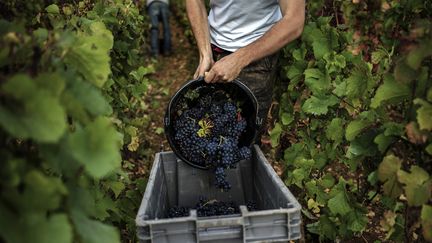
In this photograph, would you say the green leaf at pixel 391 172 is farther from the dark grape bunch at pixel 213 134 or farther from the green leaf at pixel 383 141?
the dark grape bunch at pixel 213 134

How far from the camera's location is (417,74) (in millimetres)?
1604

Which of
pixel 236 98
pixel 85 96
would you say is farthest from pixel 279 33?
pixel 85 96

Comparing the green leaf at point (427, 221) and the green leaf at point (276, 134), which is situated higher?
the green leaf at point (427, 221)

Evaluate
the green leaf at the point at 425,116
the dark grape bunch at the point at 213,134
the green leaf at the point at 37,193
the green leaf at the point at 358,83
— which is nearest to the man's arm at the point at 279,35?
the dark grape bunch at the point at 213,134

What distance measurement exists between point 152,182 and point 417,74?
1.10m

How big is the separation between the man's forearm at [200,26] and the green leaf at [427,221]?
150 centimetres

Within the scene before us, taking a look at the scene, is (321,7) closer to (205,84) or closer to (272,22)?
(272,22)

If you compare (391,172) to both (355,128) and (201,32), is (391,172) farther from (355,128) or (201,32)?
(201,32)

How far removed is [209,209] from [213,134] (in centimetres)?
34

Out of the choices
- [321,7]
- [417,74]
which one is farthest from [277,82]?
[417,74]

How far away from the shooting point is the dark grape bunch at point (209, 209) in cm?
247

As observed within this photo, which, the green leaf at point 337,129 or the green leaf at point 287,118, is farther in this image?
the green leaf at point 287,118

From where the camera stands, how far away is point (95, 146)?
1.15 metres

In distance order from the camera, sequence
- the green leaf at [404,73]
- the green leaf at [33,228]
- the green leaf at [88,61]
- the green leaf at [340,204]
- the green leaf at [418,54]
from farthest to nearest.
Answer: the green leaf at [340,204] < the green leaf at [404,73] < the green leaf at [418,54] < the green leaf at [88,61] < the green leaf at [33,228]
